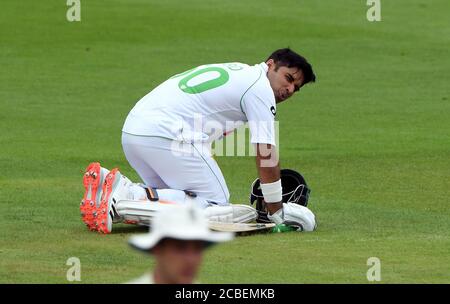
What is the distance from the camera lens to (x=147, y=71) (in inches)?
1017

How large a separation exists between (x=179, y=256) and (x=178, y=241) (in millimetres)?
88

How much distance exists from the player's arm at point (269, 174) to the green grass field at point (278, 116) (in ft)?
1.14

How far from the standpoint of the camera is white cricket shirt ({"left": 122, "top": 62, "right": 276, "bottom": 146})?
11.2 metres

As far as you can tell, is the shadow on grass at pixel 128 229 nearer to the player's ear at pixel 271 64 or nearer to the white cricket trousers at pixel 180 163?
the white cricket trousers at pixel 180 163

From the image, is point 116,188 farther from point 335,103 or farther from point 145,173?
point 335,103

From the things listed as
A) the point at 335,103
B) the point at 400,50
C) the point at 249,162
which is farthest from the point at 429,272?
the point at 400,50

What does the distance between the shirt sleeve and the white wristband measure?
1.17ft

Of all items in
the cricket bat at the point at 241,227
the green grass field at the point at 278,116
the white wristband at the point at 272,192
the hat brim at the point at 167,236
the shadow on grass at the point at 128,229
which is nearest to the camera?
the hat brim at the point at 167,236

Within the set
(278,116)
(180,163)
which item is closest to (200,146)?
(180,163)

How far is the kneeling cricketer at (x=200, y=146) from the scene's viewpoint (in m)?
11.2

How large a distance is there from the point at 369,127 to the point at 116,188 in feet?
29.1

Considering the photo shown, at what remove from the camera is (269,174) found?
11188 millimetres

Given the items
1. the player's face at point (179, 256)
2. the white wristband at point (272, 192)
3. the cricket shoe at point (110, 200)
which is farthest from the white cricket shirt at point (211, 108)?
the player's face at point (179, 256)

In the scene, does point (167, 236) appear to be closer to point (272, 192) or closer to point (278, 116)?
point (272, 192)
